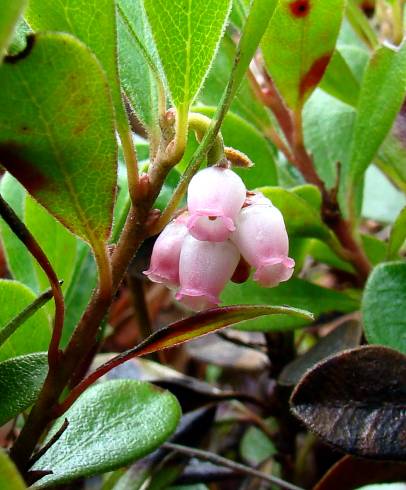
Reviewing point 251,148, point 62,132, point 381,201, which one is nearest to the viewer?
point 62,132

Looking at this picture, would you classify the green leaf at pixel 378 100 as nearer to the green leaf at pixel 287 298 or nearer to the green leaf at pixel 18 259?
the green leaf at pixel 287 298

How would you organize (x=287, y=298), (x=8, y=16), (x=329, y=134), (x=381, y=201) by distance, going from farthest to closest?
(x=381, y=201)
(x=329, y=134)
(x=287, y=298)
(x=8, y=16)

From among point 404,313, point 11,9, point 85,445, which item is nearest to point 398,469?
point 404,313

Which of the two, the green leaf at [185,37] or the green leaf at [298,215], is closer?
the green leaf at [185,37]

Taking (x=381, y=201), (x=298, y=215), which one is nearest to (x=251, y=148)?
(x=298, y=215)

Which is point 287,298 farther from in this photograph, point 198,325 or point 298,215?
point 198,325

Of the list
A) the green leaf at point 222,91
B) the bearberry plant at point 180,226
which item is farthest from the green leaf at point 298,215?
the green leaf at point 222,91

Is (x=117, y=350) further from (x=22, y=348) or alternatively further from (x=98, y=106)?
(x=98, y=106)
